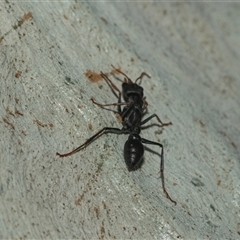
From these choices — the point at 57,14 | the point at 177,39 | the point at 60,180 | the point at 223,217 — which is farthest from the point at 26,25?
the point at 223,217

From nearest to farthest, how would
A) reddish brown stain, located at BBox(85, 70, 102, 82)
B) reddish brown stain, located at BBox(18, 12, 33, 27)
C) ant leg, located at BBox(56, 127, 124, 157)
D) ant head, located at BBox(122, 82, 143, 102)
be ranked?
ant leg, located at BBox(56, 127, 124, 157) → reddish brown stain, located at BBox(18, 12, 33, 27) → reddish brown stain, located at BBox(85, 70, 102, 82) → ant head, located at BBox(122, 82, 143, 102)

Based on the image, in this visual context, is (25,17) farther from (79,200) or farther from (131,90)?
(79,200)

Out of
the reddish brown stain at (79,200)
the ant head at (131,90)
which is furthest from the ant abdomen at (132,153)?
the ant head at (131,90)

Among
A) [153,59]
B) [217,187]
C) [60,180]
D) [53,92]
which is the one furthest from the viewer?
[153,59]

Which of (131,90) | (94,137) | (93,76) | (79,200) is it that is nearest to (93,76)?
(93,76)

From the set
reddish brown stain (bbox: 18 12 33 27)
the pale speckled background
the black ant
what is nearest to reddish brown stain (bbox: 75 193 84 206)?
the pale speckled background

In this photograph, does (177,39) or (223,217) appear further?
(177,39)

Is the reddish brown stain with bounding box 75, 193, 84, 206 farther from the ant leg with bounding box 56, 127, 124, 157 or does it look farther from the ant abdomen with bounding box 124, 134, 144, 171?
the ant abdomen with bounding box 124, 134, 144, 171

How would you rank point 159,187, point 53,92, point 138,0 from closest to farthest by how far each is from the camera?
point 53,92, point 159,187, point 138,0

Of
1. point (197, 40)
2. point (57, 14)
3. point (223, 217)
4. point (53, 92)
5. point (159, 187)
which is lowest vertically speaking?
point (223, 217)

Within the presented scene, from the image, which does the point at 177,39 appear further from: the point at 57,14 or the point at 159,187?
the point at 159,187
